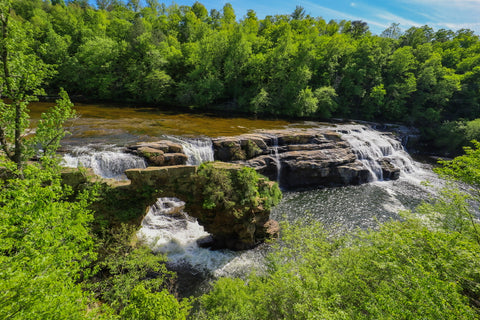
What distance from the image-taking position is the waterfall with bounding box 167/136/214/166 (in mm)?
19297

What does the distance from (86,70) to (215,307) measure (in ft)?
152

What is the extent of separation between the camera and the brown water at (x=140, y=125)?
799 inches

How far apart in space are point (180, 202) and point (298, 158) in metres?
13.4

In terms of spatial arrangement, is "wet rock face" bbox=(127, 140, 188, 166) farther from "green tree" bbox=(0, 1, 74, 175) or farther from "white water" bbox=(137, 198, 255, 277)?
"green tree" bbox=(0, 1, 74, 175)

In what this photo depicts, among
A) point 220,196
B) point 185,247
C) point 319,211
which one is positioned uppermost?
point 220,196

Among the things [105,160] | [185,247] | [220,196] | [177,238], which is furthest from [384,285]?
[105,160]

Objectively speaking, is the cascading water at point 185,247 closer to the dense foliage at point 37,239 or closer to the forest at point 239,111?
the forest at point 239,111

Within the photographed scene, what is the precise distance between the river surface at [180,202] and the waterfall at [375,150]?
0.16 m

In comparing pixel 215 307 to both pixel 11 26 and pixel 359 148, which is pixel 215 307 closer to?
pixel 11 26

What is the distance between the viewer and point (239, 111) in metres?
40.2

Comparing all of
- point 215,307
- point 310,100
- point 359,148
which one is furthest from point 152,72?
point 215,307

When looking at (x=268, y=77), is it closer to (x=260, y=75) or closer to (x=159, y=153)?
(x=260, y=75)

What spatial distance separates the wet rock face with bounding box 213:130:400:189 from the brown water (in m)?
3.52

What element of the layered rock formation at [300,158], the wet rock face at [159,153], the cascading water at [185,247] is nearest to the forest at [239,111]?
the cascading water at [185,247]
